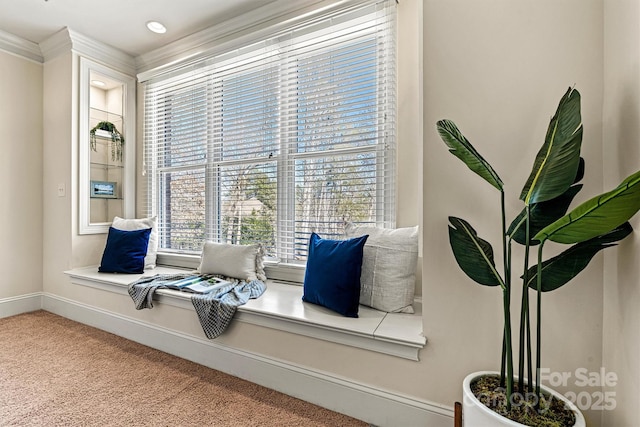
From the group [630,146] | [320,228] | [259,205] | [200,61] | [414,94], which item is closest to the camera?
[630,146]

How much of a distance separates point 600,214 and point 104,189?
12.5ft

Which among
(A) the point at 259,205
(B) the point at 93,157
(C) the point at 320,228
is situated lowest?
(C) the point at 320,228

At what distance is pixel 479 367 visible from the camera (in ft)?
4.23

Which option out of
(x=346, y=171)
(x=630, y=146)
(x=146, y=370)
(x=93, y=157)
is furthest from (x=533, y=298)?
(x=93, y=157)

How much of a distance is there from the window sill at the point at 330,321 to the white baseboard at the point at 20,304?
1920 millimetres

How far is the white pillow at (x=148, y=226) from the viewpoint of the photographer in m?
2.99

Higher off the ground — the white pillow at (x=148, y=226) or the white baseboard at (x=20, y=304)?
the white pillow at (x=148, y=226)

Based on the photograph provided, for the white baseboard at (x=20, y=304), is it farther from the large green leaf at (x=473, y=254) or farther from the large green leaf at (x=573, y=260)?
the large green leaf at (x=573, y=260)

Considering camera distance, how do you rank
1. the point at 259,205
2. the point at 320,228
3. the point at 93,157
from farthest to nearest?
the point at 93,157 < the point at 259,205 < the point at 320,228

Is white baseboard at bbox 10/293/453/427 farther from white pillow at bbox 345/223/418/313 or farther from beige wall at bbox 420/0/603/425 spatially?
white pillow at bbox 345/223/418/313

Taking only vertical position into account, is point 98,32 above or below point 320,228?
above

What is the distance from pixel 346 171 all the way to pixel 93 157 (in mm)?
2649

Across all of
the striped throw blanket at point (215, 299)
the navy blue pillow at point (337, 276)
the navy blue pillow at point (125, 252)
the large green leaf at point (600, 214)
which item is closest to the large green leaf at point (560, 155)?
the large green leaf at point (600, 214)

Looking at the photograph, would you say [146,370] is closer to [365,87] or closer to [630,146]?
[365,87]
